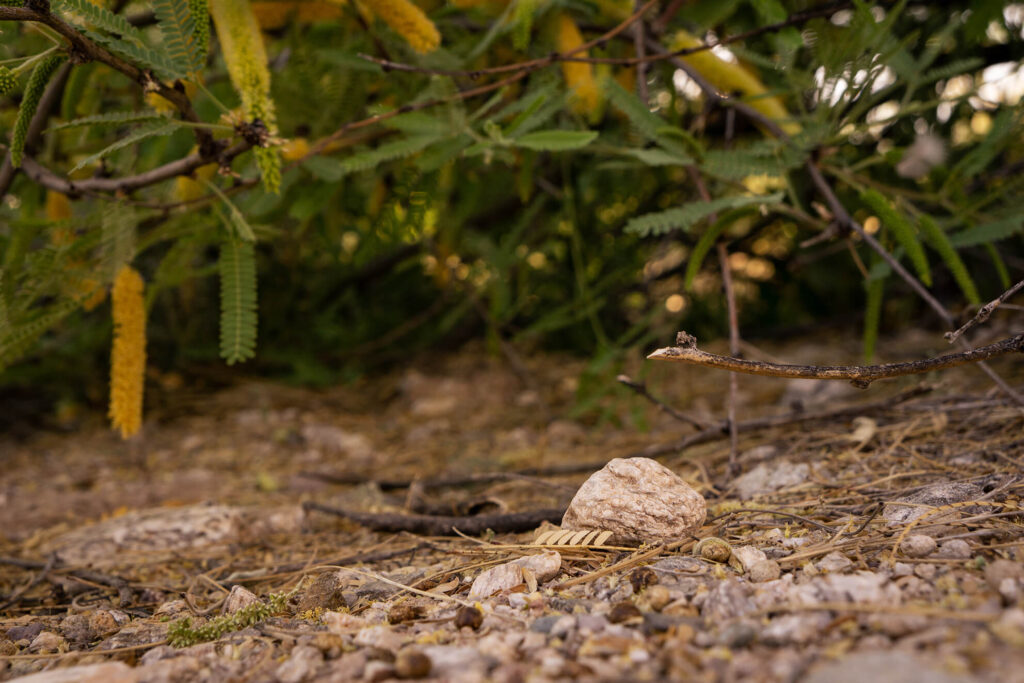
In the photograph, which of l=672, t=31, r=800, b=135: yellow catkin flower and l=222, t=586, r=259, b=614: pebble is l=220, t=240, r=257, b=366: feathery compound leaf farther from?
l=672, t=31, r=800, b=135: yellow catkin flower

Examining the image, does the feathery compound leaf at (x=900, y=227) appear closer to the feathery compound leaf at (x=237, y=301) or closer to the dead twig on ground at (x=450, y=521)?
the dead twig on ground at (x=450, y=521)

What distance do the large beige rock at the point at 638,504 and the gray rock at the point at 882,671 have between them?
1.35 feet

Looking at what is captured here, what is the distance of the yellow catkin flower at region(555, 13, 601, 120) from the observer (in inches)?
67.7

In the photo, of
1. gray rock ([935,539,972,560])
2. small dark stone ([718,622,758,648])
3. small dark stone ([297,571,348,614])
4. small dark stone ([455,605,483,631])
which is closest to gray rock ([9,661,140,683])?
small dark stone ([297,571,348,614])

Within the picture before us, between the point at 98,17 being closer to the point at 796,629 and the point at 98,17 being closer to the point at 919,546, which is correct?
the point at 796,629

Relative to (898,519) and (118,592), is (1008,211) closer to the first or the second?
(898,519)

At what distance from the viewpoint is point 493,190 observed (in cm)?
264

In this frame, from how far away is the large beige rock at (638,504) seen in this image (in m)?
1.08

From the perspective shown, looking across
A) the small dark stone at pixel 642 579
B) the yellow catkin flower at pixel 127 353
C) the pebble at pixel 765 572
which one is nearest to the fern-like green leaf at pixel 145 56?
the yellow catkin flower at pixel 127 353

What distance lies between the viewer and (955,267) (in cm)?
150

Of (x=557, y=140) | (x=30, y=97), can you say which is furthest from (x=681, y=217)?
(x=30, y=97)

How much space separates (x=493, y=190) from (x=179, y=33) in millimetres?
1555

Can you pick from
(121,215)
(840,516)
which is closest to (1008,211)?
(840,516)

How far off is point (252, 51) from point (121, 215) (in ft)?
1.46
